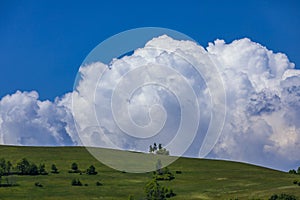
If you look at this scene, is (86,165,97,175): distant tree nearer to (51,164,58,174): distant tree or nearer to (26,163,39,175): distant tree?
(51,164,58,174): distant tree

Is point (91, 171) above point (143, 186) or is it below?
above

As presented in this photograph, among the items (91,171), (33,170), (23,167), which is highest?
(23,167)

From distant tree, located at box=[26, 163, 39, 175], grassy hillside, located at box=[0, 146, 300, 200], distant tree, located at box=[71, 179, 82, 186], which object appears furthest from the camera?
distant tree, located at box=[26, 163, 39, 175]

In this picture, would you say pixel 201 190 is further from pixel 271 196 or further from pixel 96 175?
pixel 96 175

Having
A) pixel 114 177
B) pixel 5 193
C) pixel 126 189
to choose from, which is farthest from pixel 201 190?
pixel 5 193

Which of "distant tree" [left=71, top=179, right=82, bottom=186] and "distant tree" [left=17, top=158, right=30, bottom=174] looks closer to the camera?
"distant tree" [left=71, top=179, right=82, bottom=186]

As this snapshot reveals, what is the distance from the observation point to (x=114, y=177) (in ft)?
606

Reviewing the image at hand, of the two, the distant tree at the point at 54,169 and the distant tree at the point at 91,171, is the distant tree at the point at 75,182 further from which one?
the distant tree at the point at 54,169

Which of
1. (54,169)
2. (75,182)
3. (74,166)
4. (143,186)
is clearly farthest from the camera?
(74,166)

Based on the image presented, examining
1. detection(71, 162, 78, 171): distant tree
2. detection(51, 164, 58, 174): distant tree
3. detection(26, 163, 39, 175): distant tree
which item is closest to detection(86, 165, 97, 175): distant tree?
detection(71, 162, 78, 171): distant tree

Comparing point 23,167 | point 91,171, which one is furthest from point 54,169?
point 91,171

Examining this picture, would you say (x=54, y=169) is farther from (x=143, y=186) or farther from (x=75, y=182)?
(x=143, y=186)

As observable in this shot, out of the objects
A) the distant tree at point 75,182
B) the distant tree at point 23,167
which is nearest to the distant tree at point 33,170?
the distant tree at point 23,167

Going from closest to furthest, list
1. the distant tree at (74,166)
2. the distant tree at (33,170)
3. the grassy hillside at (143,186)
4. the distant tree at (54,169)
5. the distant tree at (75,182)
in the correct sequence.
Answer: the grassy hillside at (143,186), the distant tree at (75,182), the distant tree at (33,170), the distant tree at (54,169), the distant tree at (74,166)
